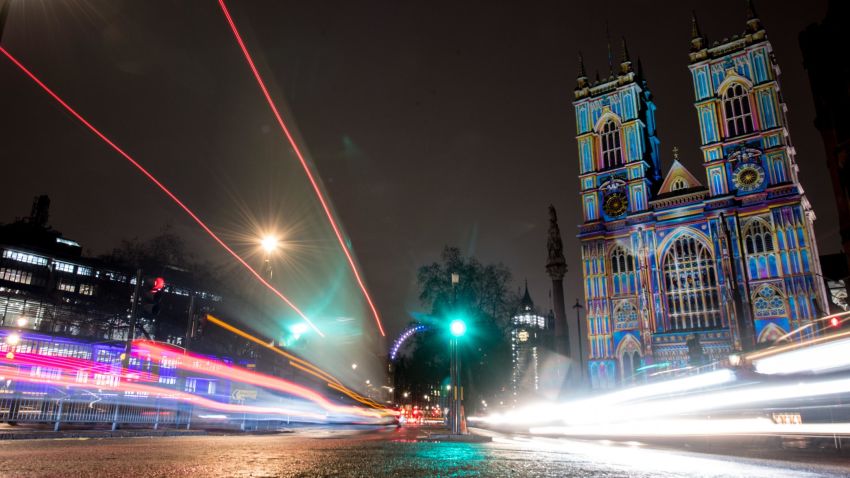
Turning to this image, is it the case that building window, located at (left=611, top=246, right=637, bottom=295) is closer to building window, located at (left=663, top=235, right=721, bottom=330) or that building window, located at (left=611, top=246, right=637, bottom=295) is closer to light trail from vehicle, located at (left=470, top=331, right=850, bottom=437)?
building window, located at (left=663, top=235, right=721, bottom=330)

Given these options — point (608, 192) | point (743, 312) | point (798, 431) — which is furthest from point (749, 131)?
point (798, 431)

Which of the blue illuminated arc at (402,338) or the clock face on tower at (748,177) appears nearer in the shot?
the blue illuminated arc at (402,338)

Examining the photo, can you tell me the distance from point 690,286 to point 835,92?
1457 inches

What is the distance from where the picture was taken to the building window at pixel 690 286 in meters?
51.6

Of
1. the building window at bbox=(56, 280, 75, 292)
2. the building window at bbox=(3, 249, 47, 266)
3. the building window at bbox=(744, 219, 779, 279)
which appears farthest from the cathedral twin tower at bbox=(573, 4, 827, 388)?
the building window at bbox=(3, 249, 47, 266)

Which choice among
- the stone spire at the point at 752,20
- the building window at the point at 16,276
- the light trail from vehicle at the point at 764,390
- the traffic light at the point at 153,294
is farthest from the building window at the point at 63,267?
the stone spire at the point at 752,20

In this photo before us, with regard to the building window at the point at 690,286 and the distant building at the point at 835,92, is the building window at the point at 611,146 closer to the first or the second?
the building window at the point at 690,286

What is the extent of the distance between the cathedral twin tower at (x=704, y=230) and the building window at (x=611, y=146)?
13 centimetres

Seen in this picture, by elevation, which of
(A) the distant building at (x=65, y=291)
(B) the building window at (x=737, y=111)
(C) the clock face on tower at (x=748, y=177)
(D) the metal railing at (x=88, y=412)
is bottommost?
(D) the metal railing at (x=88, y=412)

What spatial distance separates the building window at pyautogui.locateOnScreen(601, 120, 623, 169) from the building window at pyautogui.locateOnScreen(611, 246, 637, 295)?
10.6 meters

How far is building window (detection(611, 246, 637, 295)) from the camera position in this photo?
56156mm

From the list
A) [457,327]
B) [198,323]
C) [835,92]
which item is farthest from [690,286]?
[198,323]

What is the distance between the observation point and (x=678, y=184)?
5869 centimetres

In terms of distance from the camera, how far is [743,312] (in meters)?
47.3
